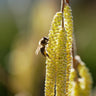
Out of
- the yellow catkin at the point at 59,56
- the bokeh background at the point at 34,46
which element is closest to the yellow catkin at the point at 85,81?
the yellow catkin at the point at 59,56

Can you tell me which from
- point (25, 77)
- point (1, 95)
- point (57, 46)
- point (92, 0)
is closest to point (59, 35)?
point (57, 46)

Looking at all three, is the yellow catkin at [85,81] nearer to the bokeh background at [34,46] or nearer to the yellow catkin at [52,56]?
the yellow catkin at [52,56]

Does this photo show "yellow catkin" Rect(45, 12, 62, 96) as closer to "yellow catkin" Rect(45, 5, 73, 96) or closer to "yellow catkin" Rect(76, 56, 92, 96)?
"yellow catkin" Rect(45, 5, 73, 96)

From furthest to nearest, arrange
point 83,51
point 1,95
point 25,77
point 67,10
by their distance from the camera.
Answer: point 83,51 < point 1,95 < point 25,77 < point 67,10

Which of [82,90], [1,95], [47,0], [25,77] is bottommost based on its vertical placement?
[1,95]

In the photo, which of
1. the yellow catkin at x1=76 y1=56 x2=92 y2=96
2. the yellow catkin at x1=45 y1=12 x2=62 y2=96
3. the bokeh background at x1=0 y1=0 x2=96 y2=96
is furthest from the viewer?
the bokeh background at x1=0 y1=0 x2=96 y2=96

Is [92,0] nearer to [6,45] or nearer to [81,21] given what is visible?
[81,21]

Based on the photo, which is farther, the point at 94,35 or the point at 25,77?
the point at 94,35

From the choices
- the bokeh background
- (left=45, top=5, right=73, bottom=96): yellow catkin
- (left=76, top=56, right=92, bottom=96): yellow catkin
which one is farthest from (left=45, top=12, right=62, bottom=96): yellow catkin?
the bokeh background

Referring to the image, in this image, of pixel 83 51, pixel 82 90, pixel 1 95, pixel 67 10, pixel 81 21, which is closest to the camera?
pixel 82 90
